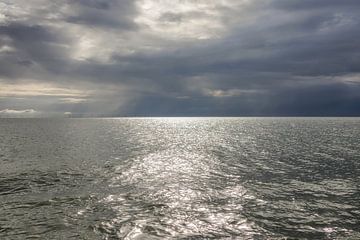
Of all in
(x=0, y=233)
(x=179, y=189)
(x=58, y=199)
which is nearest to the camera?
(x=0, y=233)

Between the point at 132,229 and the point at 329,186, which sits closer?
the point at 132,229

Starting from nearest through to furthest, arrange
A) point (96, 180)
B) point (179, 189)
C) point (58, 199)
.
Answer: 1. point (58, 199)
2. point (179, 189)
3. point (96, 180)

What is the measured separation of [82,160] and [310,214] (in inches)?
1696

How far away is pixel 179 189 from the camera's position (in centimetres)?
3612

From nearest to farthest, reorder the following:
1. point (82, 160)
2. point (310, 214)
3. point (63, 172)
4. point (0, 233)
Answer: point (0, 233), point (310, 214), point (63, 172), point (82, 160)

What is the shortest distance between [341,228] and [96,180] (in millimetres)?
27670

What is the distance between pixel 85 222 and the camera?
24516 millimetres

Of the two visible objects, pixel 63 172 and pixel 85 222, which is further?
pixel 63 172

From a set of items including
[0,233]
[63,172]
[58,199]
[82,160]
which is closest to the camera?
[0,233]

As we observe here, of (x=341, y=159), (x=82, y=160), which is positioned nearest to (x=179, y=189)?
(x=82, y=160)

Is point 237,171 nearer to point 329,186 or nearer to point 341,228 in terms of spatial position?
point 329,186

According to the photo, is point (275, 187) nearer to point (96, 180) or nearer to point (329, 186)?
point (329, 186)

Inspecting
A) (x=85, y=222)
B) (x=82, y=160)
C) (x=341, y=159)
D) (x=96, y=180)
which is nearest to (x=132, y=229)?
(x=85, y=222)

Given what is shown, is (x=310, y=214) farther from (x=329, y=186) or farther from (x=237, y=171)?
(x=237, y=171)
